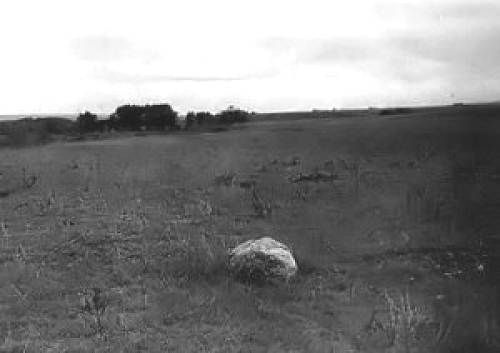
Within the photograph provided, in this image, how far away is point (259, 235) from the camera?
40.7 feet

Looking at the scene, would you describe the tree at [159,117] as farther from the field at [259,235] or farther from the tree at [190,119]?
the field at [259,235]

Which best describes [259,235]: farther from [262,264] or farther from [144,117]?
[144,117]

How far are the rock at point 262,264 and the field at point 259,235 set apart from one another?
22cm

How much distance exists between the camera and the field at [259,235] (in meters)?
7.50

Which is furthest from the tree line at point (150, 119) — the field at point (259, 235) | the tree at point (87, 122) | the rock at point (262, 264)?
the rock at point (262, 264)

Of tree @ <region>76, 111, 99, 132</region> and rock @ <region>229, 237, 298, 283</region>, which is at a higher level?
tree @ <region>76, 111, 99, 132</region>

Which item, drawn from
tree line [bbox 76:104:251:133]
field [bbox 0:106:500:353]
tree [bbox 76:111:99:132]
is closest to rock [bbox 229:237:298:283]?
field [bbox 0:106:500:353]

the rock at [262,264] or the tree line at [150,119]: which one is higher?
the tree line at [150,119]

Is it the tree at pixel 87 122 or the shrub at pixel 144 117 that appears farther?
the tree at pixel 87 122

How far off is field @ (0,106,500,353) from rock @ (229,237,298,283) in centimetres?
22

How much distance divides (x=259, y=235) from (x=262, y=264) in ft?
9.73

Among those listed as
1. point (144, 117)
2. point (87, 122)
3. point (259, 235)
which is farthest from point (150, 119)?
point (259, 235)

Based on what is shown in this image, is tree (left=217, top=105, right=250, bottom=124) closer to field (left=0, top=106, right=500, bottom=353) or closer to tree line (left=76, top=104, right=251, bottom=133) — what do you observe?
tree line (left=76, top=104, right=251, bottom=133)

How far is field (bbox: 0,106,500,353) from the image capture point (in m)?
7.50
